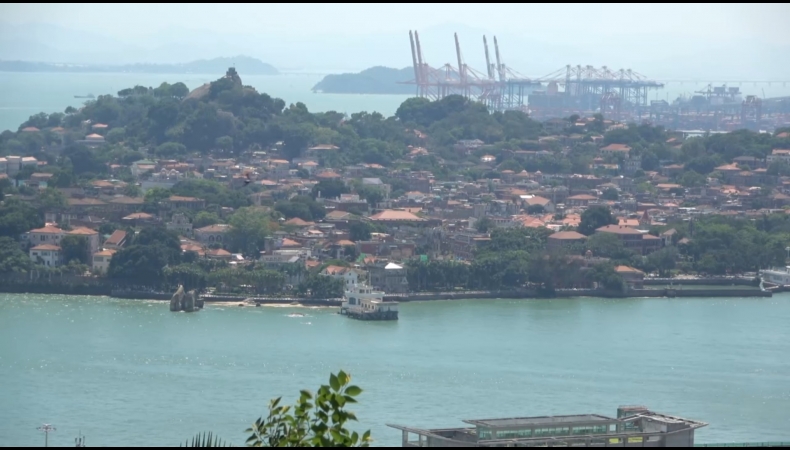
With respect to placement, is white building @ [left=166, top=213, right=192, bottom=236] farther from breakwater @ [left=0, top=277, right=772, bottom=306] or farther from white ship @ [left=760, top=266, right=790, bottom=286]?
white ship @ [left=760, top=266, right=790, bottom=286]

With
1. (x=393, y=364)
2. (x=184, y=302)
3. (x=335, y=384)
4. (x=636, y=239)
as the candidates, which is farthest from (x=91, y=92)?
(x=335, y=384)

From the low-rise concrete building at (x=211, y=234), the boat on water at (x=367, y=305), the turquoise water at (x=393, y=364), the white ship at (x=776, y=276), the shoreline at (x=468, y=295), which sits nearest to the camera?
the turquoise water at (x=393, y=364)

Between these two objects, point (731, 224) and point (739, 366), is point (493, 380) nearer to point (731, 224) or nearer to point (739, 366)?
point (739, 366)

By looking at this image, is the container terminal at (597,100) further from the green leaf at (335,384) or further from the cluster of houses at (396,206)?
the green leaf at (335,384)

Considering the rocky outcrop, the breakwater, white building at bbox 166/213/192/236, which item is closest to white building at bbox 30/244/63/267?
the breakwater

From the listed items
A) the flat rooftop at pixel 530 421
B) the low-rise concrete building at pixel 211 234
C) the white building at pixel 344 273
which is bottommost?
the white building at pixel 344 273

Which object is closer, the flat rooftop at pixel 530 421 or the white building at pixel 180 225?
the flat rooftop at pixel 530 421

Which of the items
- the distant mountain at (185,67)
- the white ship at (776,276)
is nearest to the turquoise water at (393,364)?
the white ship at (776,276)
